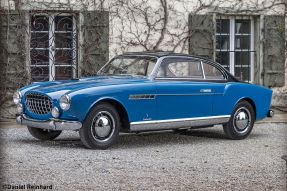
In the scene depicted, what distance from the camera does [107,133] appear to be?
840 cm

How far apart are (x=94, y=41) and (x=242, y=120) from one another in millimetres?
4084

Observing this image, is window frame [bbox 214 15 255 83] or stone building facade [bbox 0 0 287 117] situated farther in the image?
window frame [bbox 214 15 255 83]

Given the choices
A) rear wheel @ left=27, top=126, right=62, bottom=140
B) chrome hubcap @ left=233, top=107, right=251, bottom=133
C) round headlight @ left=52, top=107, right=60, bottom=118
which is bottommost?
rear wheel @ left=27, top=126, right=62, bottom=140

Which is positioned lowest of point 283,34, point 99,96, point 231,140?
point 231,140

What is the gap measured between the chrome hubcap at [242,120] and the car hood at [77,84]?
169 cm

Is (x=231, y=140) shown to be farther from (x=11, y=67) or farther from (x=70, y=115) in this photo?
(x=11, y=67)

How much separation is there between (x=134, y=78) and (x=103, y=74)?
699 millimetres

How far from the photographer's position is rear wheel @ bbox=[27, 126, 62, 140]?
30.3 ft

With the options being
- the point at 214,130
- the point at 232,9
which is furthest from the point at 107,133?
the point at 232,9

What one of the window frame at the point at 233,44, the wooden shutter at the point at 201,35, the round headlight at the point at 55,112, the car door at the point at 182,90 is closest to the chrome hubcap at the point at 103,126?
the round headlight at the point at 55,112

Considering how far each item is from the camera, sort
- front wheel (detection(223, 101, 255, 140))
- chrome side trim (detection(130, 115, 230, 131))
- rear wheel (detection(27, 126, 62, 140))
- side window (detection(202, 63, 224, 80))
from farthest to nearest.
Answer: front wheel (detection(223, 101, 255, 140)) < side window (detection(202, 63, 224, 80)) < rear wheel (detection(27, 126, 62, 140)) < chrome side trim (detection(130, 115, 230, 131))

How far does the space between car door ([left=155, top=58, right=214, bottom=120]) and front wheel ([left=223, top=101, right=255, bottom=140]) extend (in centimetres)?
50

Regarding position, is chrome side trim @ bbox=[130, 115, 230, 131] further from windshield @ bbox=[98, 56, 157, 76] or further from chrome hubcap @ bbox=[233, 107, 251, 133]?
windshield @ bbox=[98, 56, 157, 76]

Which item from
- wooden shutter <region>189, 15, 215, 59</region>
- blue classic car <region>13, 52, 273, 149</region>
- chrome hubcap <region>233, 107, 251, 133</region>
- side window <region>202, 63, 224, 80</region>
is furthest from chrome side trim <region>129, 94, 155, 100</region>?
wooden shutter <region>189, 15, 215, 59</region>
